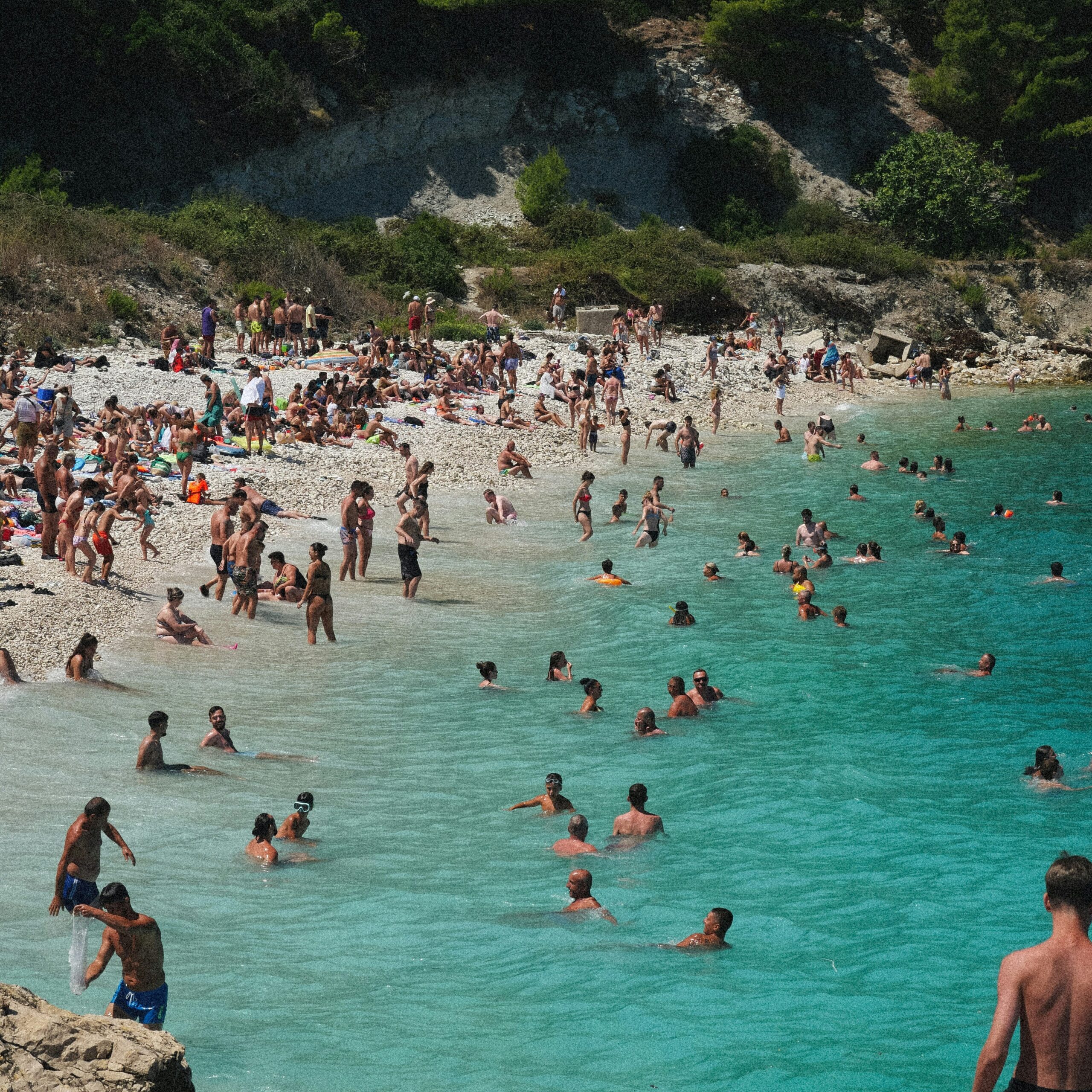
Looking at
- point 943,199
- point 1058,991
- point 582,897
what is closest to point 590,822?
point 582,897

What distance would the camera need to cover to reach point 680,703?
1527 cm

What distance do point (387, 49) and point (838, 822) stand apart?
50.0 meters

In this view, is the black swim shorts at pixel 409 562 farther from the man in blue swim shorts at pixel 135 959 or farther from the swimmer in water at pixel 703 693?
the man in blue swim shorts at pixel 135 959

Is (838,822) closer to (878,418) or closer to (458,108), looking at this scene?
(878,418)

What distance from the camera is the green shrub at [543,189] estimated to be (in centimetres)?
5269

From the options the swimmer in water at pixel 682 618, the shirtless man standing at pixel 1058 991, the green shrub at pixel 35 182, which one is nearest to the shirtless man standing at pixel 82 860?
the shirtless man standing at pixel 1058 991

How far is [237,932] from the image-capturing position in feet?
32.7

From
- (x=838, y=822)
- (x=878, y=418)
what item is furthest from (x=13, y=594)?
(x=878, y=418)

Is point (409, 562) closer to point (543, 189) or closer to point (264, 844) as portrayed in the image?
point (264, 844)

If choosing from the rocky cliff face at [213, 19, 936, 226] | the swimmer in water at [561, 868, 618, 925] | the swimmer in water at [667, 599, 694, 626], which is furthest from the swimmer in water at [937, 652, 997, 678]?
the rocky cliff face at [213, 19, 936, 226]

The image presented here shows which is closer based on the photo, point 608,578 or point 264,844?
point 264,844

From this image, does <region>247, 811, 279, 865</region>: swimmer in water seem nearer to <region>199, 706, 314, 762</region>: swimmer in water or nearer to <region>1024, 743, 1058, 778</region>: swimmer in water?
<region>199, 706, 314, 762</region>: swimmer in water

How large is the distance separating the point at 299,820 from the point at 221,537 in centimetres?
772

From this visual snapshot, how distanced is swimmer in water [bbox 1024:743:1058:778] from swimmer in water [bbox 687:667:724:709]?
12.3ft
